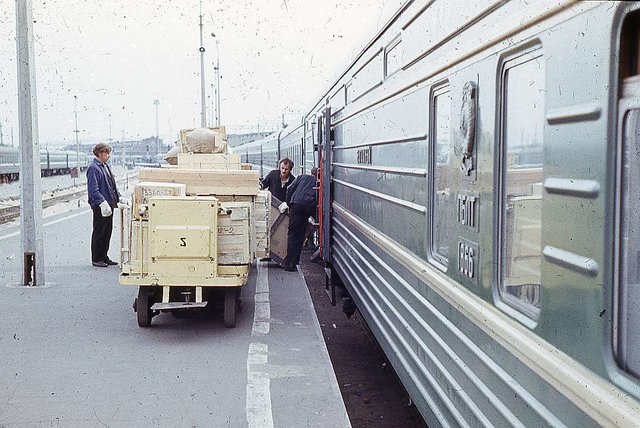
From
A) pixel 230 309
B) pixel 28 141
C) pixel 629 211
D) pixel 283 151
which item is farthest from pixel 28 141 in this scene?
pixel 283 151

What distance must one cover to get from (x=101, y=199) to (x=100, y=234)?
634 millimetres

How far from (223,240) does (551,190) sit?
208 inches

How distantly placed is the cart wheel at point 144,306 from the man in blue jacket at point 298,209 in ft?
Result: 12.2

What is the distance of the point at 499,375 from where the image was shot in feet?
9.50

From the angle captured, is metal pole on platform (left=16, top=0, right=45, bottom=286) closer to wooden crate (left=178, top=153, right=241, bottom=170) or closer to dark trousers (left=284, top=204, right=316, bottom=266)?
wooden crate (left=178, top=153, right=241, bottom=170)

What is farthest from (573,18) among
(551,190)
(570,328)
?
(570,328)

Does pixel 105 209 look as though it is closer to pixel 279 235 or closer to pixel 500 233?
pixel 279 235

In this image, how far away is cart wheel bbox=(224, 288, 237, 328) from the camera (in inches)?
303

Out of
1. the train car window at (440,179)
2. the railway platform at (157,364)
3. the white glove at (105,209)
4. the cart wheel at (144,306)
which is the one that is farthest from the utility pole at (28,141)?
the train car window at (440,179)

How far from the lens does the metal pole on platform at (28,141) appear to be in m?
9.73

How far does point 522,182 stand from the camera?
2.76m

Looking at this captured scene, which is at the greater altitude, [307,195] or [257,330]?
[307,195]

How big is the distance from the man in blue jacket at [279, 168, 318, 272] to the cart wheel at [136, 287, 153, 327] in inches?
146

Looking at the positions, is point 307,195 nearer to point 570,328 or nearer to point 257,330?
point 257,330
